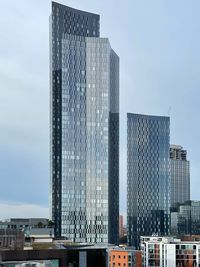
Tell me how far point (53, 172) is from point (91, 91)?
25.2 m

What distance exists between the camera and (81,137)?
144 metres

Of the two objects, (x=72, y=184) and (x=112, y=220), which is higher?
(x=72, y=184)

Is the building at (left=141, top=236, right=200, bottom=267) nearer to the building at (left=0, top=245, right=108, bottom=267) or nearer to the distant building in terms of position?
the building at (left=0, top=245, right=108, bottom=267)

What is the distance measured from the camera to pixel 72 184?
14112 cm

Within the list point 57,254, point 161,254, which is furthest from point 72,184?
point 57,254

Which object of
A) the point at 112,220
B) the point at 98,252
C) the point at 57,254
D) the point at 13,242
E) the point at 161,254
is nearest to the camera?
the point at 57,254

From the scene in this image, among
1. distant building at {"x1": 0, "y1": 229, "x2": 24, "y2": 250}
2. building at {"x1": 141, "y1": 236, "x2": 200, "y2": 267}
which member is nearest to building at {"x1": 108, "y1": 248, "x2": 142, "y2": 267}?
building at {"x1": 141, "y1": 236, "x2": 200, "y2": 267}

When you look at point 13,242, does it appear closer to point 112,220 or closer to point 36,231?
point 36,231

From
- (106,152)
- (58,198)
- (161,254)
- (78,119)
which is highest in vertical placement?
(78,119)

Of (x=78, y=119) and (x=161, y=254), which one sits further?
(x=78, y=119)

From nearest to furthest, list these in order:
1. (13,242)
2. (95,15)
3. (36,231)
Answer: (13,242) < (36,231) < (95,15)

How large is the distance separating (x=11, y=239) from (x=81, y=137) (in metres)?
73.0

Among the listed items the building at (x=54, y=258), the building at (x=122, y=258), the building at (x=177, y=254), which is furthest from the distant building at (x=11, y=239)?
the building at (x=177, y=254)

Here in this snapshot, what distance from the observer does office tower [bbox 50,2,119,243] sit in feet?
458
